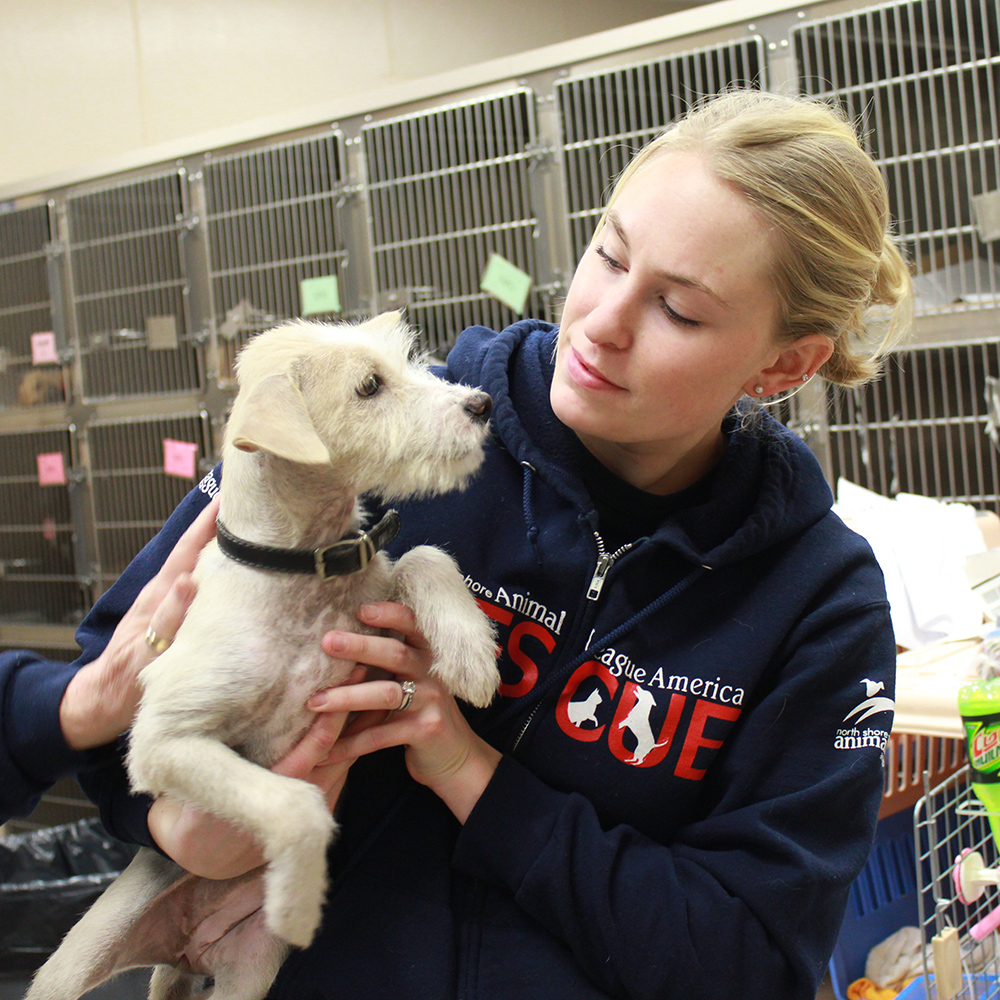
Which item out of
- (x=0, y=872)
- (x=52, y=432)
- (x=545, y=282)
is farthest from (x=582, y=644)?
(x=52, y=432)

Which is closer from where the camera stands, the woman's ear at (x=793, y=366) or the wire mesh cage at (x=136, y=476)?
the woman's ear at (x=793, y=366)

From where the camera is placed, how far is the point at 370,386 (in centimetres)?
104

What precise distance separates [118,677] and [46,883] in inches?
64.8

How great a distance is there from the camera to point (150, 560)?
118cm

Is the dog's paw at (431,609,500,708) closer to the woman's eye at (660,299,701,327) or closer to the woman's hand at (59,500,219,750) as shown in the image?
the woman's hand at (59,500,219,750)

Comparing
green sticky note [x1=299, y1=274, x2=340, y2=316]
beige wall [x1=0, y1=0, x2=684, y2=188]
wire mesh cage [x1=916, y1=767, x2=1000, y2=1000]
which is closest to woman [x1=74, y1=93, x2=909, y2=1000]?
wire mesh cage [x1=916, y1=767, x2=1000, y2=1000]

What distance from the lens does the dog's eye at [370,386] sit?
1.03 meters

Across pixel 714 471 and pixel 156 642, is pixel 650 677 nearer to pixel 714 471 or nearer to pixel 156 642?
pixel 714 471

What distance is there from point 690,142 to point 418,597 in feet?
2.04

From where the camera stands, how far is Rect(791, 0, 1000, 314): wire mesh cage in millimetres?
2066

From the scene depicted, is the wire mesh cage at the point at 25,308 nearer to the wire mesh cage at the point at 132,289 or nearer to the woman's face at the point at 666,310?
the wire mesh cage at the point at 132,289

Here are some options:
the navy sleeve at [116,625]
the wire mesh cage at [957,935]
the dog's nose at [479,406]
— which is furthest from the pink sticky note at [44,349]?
the wire mesh cage at [957,935]

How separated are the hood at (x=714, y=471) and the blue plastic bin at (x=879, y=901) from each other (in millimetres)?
1066

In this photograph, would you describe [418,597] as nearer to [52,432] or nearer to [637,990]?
[637,990]
